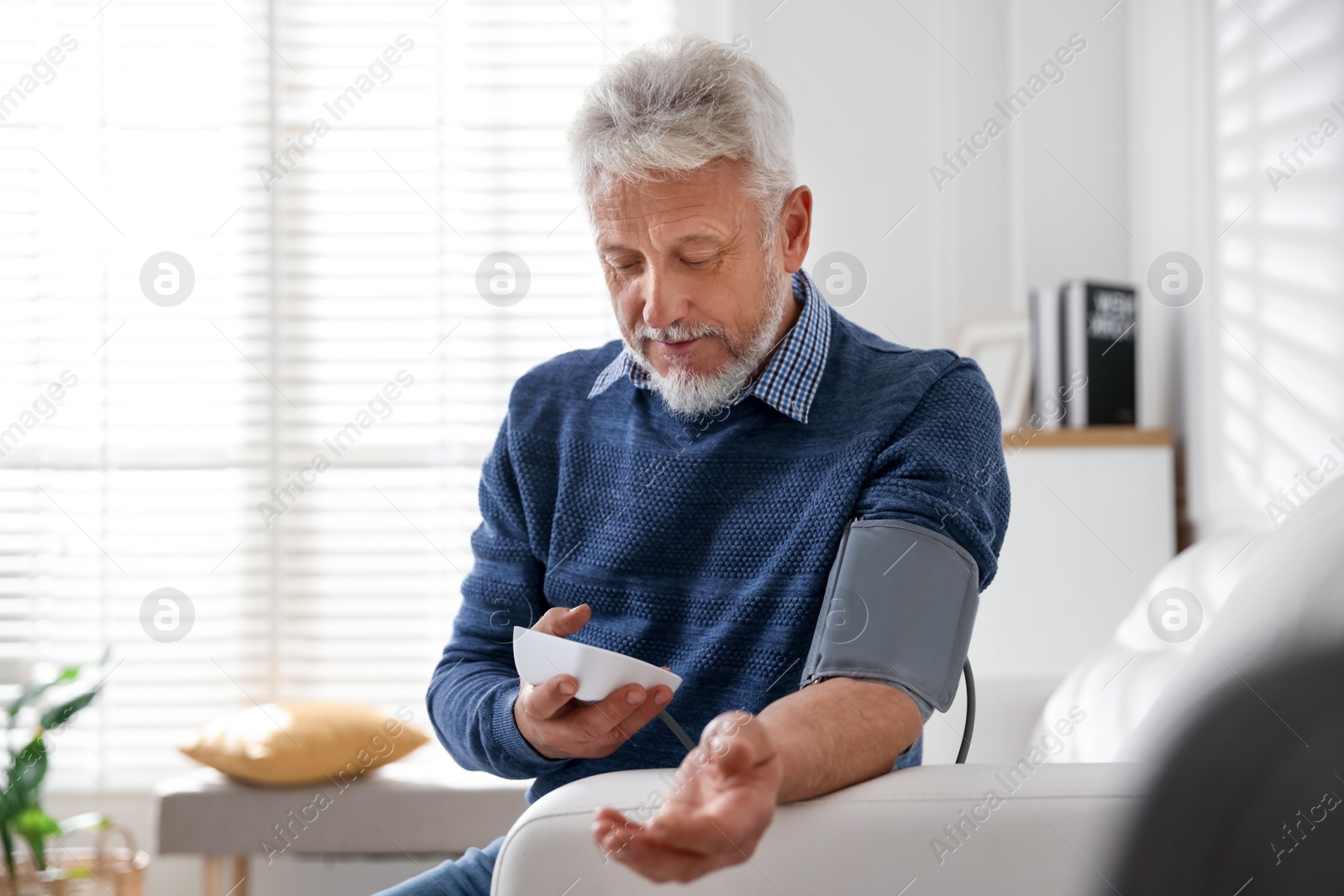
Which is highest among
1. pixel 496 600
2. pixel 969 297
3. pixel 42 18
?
pixel 42 18

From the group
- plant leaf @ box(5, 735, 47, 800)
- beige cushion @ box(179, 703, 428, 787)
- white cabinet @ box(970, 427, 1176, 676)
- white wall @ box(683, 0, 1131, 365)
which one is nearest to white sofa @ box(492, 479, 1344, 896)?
white cabinet @ box(970, 427, 1176, 676)

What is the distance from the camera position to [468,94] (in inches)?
108

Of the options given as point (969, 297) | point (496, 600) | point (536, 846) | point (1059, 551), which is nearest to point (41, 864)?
point (496, 600)

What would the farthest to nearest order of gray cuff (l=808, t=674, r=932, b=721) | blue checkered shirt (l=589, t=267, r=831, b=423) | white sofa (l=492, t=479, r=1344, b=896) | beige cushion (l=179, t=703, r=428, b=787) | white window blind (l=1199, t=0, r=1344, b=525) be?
beige cushion (l=179, t=703, r=428, b=787) → white window blind (l=1199, t=0, r=1344, b=525) → blue checkered shirt (l=589, t=267, r=831, b=423) → gray cuff (l=808, t=674, r=932, b=721) → white sofa (l=492, t=479, r=1344, b=896)

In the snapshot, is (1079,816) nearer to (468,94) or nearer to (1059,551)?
(1059,551)

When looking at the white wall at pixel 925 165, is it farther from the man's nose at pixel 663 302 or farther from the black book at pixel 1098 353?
the man's nose at pixel 663 302

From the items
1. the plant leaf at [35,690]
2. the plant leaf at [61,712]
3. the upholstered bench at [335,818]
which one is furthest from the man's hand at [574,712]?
the plant leaf at [35,690]

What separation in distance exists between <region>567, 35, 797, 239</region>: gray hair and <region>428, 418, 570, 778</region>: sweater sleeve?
15.8 inches

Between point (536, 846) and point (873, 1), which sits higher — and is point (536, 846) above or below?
below

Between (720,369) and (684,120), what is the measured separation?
277 mm

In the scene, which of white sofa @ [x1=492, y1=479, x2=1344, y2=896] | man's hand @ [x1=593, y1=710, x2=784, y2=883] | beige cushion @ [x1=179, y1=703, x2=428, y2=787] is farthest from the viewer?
beige cushion @ [x1=179, y1=703, x2=428, y2=787]

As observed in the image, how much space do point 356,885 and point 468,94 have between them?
6.45ft

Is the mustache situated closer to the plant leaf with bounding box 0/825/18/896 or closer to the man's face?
the man's face

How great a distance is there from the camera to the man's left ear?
1.27m
